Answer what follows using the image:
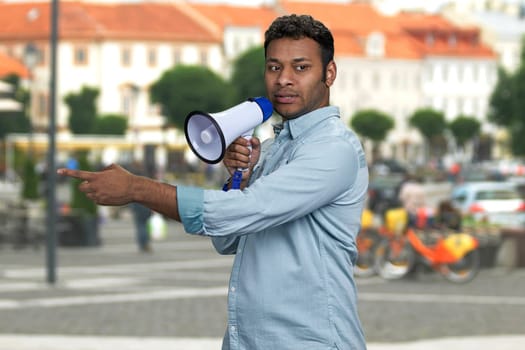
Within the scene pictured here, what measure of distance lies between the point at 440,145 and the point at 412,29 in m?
15.0

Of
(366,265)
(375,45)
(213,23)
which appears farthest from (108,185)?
(375,45)

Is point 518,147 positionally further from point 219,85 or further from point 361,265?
point 361,265

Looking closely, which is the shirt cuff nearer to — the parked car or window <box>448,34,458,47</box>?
the parked car

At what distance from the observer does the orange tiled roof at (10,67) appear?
99694mm

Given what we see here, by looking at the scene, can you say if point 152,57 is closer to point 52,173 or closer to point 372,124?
point 372,124

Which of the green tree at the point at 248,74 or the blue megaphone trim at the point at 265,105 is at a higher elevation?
the blue megaphone trim at the point at 265,105

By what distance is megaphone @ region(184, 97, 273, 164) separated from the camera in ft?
12.6

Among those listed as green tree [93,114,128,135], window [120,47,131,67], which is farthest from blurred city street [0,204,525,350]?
window [120,47,131,67]

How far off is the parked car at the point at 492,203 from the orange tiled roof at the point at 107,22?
8035 cm

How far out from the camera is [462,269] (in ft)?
64.7

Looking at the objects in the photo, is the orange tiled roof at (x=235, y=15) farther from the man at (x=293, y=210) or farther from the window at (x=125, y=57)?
the man at (x=293, y=210)

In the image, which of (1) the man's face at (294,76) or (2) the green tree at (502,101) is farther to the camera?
(2) the green tree at (502,101)

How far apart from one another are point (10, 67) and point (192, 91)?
46.8 ft

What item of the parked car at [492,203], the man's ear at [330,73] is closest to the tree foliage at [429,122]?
the parked car at [492,203]
